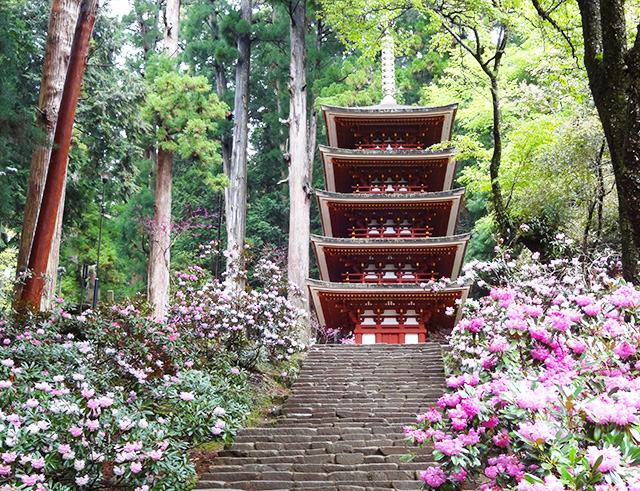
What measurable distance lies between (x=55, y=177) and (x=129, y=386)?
2.88m

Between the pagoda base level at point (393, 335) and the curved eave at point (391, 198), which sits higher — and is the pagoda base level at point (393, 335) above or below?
below

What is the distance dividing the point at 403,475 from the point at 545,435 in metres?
3.80

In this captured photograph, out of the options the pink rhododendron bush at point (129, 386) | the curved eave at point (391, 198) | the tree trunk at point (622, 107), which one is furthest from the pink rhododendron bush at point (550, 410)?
the curved eave at point (391, 198)

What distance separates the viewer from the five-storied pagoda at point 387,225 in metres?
15.2

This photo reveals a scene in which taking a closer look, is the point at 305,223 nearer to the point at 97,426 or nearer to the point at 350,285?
the point at 350,285

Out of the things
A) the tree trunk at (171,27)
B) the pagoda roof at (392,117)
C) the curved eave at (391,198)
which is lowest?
the curved eave at (391,198)

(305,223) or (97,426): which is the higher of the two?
(305,223)

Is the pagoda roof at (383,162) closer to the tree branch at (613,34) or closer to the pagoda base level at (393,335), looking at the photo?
the pagoda base level at (393,335)

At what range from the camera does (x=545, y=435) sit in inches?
109

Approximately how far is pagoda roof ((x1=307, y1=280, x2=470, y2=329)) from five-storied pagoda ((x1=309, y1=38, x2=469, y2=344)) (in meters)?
0.02

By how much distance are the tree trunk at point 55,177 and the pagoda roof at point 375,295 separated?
23.8 ft

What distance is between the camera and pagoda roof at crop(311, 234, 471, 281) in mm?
15070

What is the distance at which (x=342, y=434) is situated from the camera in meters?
7.67

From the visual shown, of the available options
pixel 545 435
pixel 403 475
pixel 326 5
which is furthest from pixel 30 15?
pixel 545 435
